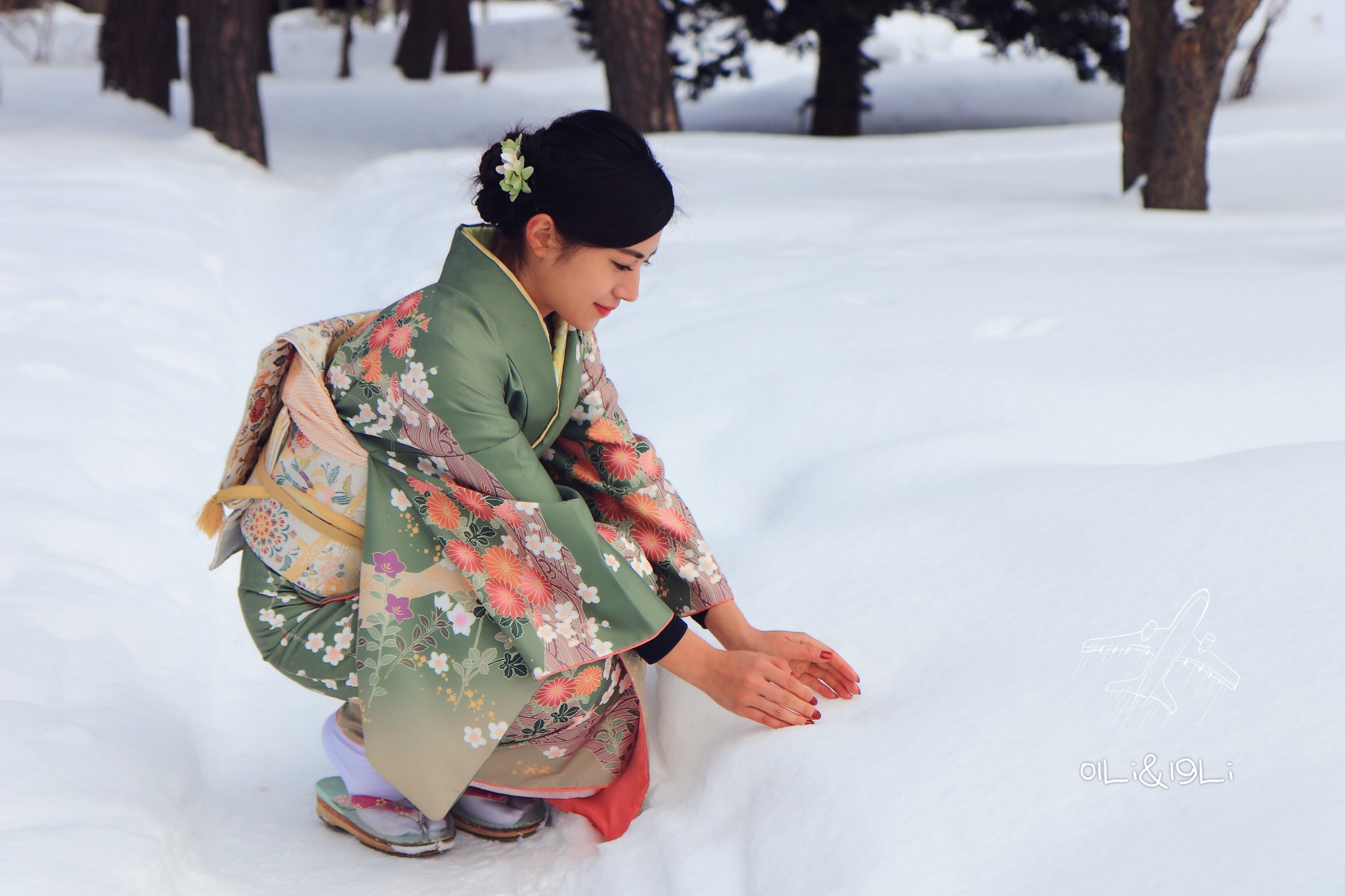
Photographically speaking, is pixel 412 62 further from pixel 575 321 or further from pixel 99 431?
pixel 575 321

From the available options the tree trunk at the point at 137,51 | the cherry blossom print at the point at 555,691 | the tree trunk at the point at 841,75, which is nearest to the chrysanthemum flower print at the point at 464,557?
the cherry blossom print at the point at 555,691

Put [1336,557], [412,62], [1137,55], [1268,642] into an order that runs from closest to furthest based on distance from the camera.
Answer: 1. [1268,642]
2. [1336,557]
3. [1137,55]
4. [412,62]

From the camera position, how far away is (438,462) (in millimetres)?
1289

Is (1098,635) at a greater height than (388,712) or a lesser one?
greater

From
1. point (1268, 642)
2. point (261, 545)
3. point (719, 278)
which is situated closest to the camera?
point (1268, 642)

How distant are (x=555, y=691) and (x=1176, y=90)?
3.40 meters

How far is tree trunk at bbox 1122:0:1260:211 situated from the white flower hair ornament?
3.07 metres

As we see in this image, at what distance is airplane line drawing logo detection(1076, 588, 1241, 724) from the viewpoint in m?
1.16

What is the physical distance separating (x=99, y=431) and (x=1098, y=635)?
2.08 meters

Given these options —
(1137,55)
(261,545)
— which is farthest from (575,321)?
(1137,55)

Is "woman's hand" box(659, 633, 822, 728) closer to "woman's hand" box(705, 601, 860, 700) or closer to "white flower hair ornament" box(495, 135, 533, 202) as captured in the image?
"woman's hand" box(705, 601, 860, 700)

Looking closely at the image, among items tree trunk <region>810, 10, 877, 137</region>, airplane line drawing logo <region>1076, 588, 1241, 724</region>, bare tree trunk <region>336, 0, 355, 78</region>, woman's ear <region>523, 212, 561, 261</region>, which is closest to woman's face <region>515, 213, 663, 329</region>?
woman's ear <region>523, 212, 561, 261</region>

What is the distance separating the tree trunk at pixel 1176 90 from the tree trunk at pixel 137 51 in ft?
22.7

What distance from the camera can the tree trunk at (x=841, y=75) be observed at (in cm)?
811
